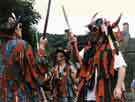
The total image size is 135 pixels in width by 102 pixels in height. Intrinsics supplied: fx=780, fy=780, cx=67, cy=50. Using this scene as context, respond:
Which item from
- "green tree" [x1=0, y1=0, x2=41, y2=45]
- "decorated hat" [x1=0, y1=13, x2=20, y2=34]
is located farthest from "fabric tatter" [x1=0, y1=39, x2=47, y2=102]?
"green tree" [x1=0, y1=0, x2=41, y2=45]

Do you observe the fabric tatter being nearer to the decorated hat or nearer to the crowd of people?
the crowd of people

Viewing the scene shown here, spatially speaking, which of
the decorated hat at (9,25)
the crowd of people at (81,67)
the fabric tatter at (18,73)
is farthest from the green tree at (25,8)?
the fabric tatter at (18,73)

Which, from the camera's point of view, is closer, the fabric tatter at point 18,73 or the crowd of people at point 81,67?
the crowd of people at point 81,67

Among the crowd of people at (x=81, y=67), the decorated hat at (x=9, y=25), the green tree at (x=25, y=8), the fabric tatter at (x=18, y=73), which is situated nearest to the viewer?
the crowd of people at (x=81, y=67)

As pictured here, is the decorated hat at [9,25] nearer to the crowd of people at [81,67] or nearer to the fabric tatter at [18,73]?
the crowd of people at [81,67]

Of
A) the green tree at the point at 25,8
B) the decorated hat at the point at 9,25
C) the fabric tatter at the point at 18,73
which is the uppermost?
the green tree at the point at 25,8

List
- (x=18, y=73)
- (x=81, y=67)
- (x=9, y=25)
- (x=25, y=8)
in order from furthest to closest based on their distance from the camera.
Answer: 1. (x=25, y=8)
2. (x=9, y=25)
3. (x=81, y=67)
4. (x=18, y=73)

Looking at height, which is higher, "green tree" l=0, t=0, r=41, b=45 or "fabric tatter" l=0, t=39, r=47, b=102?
"green tree" l=0, t=0, r=41, b=45

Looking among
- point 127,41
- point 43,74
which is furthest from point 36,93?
point 127,41

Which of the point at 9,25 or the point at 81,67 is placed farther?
the point at 9,25

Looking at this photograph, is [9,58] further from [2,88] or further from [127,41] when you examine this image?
[127,41]

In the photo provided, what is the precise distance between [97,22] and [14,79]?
4.01 feet

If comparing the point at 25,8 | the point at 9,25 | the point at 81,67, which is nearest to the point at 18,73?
the point at 9,25

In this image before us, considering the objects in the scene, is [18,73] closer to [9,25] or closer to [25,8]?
[9,25]
